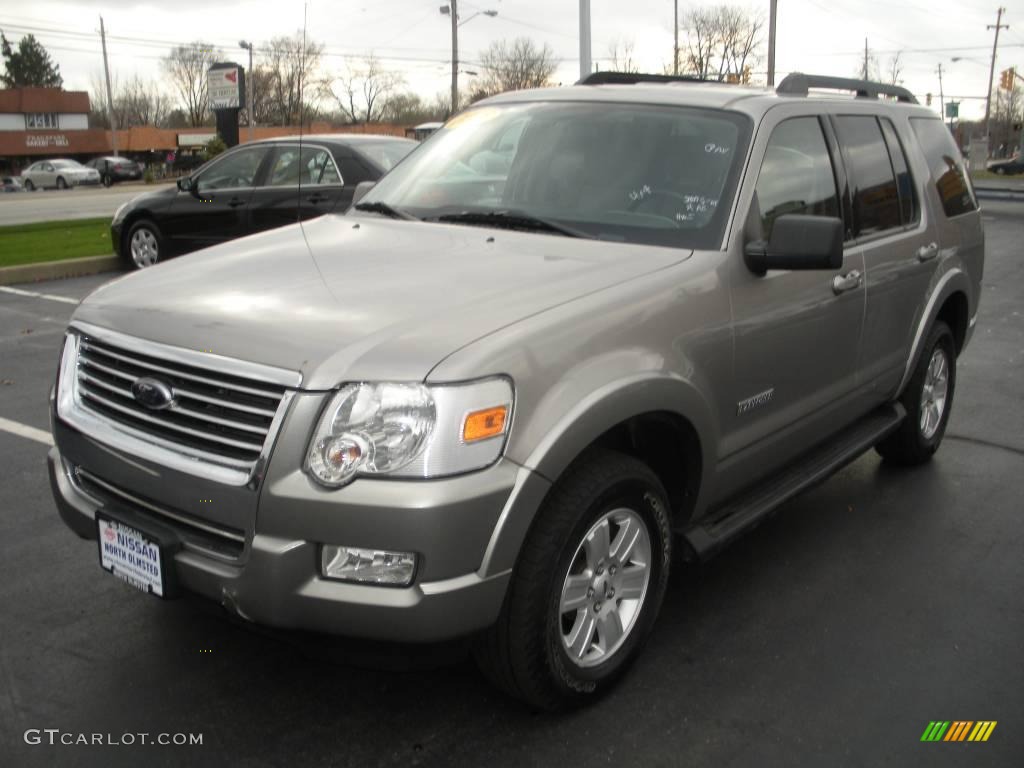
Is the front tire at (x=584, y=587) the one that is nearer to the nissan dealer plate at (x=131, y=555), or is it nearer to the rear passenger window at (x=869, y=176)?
the nissan dealer plate at (x=131, y=555)

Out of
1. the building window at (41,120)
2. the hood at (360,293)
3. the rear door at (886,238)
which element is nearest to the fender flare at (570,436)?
the hood at (360,293)

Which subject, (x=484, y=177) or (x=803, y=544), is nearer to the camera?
(x=484, y=177)

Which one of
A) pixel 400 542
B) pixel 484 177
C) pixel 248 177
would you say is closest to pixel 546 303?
pixel 400 542

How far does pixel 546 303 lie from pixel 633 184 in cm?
105

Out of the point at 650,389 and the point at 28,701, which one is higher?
the point at 650,389

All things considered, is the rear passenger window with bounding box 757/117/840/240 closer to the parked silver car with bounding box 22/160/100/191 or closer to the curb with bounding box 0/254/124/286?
the curb with bounding box 0/254/124/286

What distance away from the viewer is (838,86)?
16.2 feet

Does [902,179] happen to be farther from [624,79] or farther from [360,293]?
[360,293]

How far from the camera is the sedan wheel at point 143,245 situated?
41.0 feet

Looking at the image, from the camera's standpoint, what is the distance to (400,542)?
2.55 meters

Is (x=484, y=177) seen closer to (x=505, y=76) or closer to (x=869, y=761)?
(x=869, y=761)

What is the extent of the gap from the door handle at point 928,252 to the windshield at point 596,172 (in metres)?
1.52

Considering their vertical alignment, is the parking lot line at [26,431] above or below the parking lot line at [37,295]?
below

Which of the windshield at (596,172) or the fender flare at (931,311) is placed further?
the fender flare at (931,311)
